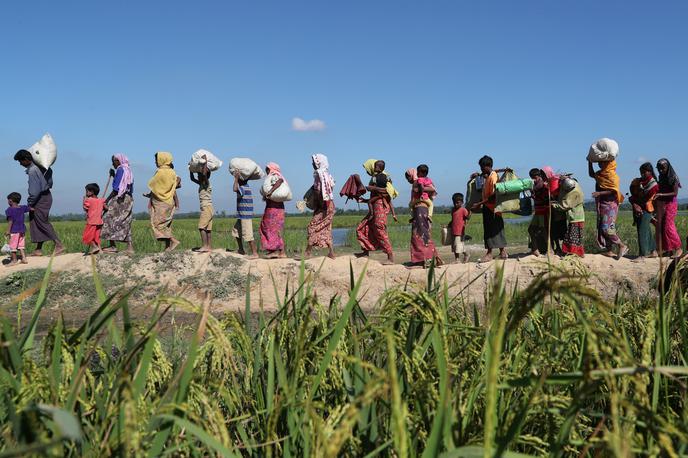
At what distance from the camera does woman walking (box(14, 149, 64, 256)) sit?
28.3 ft

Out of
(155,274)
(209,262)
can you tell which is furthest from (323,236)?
(155,274)

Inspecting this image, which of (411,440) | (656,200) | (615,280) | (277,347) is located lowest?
(615,280)

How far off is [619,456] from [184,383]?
791 millimetres

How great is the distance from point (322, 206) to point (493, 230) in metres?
2.72

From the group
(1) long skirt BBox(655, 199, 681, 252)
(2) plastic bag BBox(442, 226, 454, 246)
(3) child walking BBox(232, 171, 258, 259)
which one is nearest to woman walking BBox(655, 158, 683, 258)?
(1) long skirt BBox(655, 199, 681, 252)

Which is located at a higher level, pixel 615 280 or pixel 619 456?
pixel 619 456

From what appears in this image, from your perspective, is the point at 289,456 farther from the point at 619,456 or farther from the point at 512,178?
the point at 512,178

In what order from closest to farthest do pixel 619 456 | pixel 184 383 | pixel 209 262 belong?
pixel 619 456 → pixel 184 383 → pixel 209 262

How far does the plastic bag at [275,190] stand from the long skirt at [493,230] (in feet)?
10.3

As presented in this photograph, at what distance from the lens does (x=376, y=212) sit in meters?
8.37

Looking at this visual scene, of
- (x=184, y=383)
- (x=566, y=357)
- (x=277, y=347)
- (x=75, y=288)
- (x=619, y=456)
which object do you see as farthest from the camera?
(x=75, y=288)

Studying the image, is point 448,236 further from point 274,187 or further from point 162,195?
point 162,195

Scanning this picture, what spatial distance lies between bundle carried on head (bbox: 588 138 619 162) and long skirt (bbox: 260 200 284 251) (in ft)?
15.9

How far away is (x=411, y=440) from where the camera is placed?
3.86 feet
